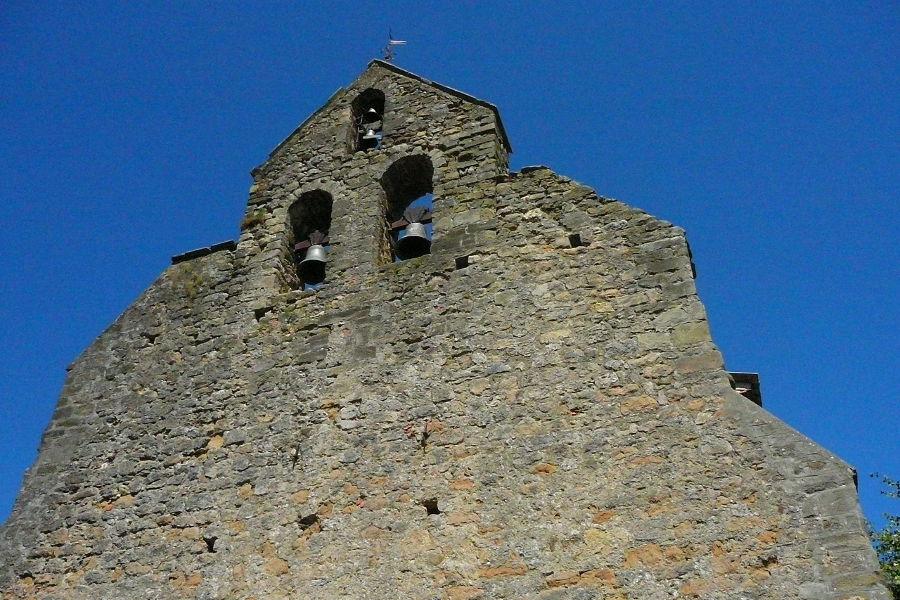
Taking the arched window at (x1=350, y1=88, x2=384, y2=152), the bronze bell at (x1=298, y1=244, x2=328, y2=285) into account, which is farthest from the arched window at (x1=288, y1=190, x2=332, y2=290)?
the arched window at (x1=350, y1=88, x2=384, y2=152)

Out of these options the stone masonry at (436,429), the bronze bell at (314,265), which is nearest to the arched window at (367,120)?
the stone masonry at (436,429)

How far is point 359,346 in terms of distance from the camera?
7.41 meters

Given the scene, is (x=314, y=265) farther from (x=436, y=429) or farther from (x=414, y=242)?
(x=436, y=429)

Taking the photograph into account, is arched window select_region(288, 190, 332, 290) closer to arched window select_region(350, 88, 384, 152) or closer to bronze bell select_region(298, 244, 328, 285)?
bronze bell select_region(298, 244, 328, 285)

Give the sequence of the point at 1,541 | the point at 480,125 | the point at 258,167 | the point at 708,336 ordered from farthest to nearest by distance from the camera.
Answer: the point at 258,167
the point at 480,125
the point at 1,541
the point at 708,336

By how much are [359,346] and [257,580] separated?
6.85 ft

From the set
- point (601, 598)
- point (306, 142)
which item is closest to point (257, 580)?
point (601, 598)

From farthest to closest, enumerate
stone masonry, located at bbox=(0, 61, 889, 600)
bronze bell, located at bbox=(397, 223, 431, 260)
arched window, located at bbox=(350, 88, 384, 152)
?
arched window, located at bbox=(350, 88, 384, 152) → bronze bell, located at bbox=(397, 223, 431, 260) → stone masonry, located at bbox=(0, 61, 889, 600)

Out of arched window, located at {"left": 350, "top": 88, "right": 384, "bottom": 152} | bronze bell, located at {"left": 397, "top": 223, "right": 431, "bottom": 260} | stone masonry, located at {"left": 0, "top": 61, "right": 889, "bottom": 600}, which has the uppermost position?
arched window, located at {"left": 350, "top": 88, "right": 384, "bottom": 152}

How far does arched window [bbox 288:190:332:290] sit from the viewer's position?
8.54 m

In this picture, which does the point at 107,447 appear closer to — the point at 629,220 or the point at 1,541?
the point at 1,541

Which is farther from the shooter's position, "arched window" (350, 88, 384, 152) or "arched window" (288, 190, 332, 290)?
"arched window" (350, 88, 384, 152)

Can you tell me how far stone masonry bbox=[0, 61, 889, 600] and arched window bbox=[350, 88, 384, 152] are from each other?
0.50m

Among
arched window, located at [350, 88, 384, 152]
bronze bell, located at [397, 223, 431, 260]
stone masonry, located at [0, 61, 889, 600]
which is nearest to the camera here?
stone masonry, located at [0, 61, 889, 600]
